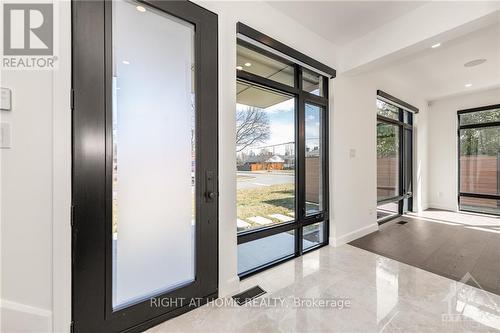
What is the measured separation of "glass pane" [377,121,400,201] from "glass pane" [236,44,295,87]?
2.72 meters

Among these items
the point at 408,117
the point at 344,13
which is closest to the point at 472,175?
the point at 408,117

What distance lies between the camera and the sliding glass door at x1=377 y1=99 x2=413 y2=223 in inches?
182

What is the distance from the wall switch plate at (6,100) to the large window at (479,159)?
8002mm

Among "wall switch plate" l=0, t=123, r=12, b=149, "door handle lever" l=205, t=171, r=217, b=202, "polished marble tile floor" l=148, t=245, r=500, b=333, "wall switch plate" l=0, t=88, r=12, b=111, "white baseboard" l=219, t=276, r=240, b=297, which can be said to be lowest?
"polished marble tile floor" l=148, t=245, r=500, b=333

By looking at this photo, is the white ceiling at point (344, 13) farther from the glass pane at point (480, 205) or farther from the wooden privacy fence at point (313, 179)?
the glass pane at point (480, 205)

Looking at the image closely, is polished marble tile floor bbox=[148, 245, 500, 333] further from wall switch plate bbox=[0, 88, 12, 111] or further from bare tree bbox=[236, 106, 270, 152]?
wall switch plate bbox=[0, 88, 12, 111]

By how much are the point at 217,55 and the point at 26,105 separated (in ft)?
4.66

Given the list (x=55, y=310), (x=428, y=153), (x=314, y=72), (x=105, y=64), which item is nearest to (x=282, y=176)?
(x=314, y=72)

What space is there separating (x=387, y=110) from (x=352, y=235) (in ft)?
9.81

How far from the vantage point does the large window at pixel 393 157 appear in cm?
459

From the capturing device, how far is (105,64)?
1487 mm

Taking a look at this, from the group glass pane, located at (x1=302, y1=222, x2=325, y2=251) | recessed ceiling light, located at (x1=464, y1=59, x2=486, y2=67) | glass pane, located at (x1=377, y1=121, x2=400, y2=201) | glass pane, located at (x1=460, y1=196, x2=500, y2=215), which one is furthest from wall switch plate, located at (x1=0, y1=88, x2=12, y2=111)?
glass pane, located at (x1=460, y1=196, x2=500, y2=215)

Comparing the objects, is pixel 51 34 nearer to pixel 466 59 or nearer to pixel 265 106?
pixel 265 106

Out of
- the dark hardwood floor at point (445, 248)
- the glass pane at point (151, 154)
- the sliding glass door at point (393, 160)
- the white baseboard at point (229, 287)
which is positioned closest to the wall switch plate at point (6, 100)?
the glass pane at point (151, 154)
